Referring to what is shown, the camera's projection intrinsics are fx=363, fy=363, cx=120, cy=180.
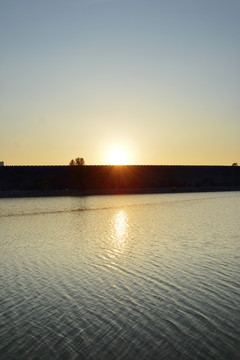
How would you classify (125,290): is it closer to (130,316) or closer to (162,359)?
(130,316)

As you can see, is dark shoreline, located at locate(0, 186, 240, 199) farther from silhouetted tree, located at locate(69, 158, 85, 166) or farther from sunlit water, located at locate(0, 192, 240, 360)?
sunlit water, located at locate(0, 192, 240, 360)

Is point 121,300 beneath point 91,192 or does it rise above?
beneath

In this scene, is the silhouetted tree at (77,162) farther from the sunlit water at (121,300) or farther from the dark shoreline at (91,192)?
the sunlit water at (121,300)

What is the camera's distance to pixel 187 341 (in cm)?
1182

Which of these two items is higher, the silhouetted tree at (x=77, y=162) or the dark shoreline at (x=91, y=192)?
the silhouetted tree at (x=77, y=162)

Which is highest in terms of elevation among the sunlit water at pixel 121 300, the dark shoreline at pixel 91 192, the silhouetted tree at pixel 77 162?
the silhouetted tree at pixel 77 162

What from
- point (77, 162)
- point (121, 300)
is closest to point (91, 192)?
point (77, 162)

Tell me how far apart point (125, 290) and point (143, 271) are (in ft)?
11.7

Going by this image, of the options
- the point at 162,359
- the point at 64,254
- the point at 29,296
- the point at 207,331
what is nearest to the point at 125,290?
the point at 29,296

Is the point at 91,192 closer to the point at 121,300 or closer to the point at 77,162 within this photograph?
the point at 77,162

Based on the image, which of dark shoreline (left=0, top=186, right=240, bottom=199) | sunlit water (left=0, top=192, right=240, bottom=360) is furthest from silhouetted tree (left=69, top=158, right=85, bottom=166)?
sunlit water (left=0, top=192, right=240, bottom=360)

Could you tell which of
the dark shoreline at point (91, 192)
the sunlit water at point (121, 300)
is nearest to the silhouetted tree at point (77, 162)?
the dark shoreline at point (91, 192)

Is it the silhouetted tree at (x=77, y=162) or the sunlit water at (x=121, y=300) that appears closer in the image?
the sunlit water at (x=121, y=300)

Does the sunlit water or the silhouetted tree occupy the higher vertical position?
the silhouetted tree
